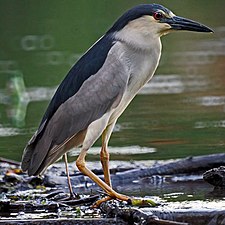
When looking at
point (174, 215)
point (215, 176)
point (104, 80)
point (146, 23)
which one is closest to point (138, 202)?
point (174, 215)

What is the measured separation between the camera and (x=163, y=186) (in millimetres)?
8773

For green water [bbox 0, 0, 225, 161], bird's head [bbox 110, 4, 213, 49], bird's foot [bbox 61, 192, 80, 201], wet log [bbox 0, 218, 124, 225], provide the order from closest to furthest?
wet log [bbox 0, 218, 124, 225], bird's head [bbox 110, 4, 213, 49], bird's foot [bbox 61, 192, 80, 201], green water [bbox 0, 0, 225, 161]

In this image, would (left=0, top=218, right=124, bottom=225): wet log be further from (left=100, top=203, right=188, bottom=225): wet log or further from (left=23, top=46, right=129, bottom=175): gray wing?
(left=23, top=46, right=129, bottom=175): gray wing

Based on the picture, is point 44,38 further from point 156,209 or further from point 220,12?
point 156,209

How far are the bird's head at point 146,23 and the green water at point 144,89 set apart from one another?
2637 mm

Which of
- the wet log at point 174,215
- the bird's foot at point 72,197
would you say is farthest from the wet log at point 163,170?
the wet log at point 174,215

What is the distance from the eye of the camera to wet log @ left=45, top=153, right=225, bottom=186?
895cm

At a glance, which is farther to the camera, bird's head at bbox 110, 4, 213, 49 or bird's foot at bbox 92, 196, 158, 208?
bird's head at bbox 110, 4, 213, 49

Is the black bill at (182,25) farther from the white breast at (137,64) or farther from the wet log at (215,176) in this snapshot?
the wet log at (215,176)

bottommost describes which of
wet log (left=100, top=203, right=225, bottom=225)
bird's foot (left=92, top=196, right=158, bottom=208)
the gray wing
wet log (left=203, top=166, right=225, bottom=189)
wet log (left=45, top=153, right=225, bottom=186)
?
wet log (left=45, top=153, right=225, bottom=186)

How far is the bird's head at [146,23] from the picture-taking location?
25.5ft

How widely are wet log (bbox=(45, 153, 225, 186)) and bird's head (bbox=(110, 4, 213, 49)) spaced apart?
1550mm

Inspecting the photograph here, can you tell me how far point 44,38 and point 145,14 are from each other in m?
16.5

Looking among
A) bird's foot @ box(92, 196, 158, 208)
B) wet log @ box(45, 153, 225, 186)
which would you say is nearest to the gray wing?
bird's foot @ box(92, 196, 158, 208)
